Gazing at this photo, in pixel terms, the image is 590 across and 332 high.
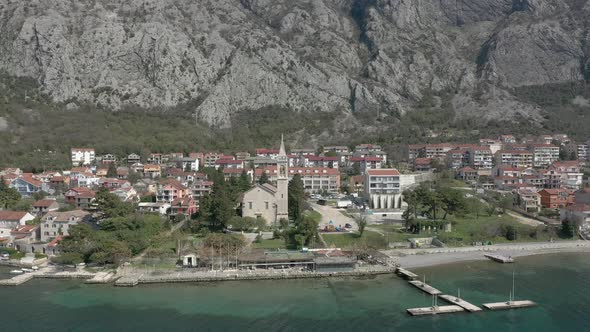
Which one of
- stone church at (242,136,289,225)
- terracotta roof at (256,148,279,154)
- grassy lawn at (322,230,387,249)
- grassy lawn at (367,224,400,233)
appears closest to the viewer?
grassy lawn at (322,230,387,249)

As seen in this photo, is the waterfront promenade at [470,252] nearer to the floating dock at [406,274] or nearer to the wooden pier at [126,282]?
the floating dock at [406,274]

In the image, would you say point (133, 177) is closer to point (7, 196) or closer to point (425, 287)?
point (7, 196)

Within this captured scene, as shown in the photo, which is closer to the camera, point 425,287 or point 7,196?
point 425,287

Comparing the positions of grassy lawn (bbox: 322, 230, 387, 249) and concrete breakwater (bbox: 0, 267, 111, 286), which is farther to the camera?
grassy lawn (bbox: 322, 230, 387, 249)

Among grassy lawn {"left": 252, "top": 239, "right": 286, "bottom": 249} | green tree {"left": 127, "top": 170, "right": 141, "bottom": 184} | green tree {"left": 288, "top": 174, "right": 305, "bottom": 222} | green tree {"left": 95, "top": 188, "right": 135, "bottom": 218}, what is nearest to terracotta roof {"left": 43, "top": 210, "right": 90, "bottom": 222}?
green tree {"left": 95, "top": 188, "right": 135, "bottom": 218}

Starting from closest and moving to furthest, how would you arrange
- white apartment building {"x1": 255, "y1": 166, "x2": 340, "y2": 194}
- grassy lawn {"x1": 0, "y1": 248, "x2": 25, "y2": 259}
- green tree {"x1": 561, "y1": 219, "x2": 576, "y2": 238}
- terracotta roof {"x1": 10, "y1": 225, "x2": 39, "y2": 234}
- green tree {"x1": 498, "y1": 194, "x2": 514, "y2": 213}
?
grassy lawn {"x1": 0, "y1": 248, "x2": 25, "y2": 259} → terracotta roof {"x1": 10, "y1": 225, "x2": 39, "y2": 234} → green tree {"x1": 561, "y1": 219, "x2": 576, "y2": 238} → green tree {"x1": 498, "y1": 194, "x2": 514, "y2": 213} → white apartment building {"x1": 255, "y1": 166, "x2": 340, "y2": 194}

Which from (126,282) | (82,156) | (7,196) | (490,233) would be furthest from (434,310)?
(82,156)

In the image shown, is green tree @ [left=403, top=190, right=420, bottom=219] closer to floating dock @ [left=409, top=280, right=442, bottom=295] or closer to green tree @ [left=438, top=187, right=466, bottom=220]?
green tree @ [left=438, top=187, right=466, bottom=220]

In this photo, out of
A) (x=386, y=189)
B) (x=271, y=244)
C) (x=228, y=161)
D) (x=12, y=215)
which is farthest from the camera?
(x=228, y=161)
